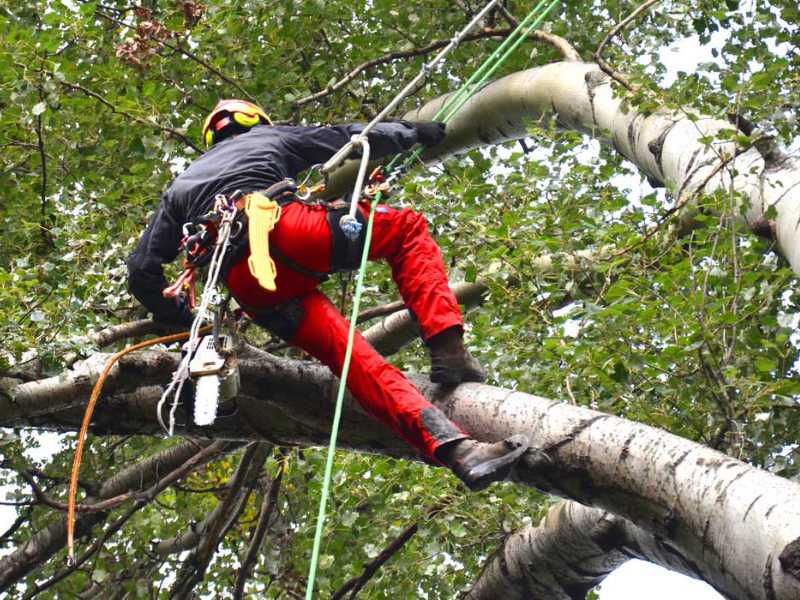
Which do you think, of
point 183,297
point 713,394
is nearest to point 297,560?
point 183,297

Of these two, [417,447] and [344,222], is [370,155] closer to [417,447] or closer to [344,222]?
[344,222]

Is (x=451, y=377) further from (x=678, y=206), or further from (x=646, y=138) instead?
(x=646, y=138)

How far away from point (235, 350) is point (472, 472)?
96 cm

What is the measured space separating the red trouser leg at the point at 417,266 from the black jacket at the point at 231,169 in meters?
0.46

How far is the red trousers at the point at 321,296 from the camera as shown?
152 inches

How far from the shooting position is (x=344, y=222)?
380cm

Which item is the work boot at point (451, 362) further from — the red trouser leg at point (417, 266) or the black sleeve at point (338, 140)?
the black sleeve at point (338, 140)

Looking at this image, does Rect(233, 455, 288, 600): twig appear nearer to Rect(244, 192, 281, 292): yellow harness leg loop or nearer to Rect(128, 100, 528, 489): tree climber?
Rect(128, 100, 528, 489): tree climber

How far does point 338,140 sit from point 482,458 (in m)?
1.49

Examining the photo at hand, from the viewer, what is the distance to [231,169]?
13.9 feet

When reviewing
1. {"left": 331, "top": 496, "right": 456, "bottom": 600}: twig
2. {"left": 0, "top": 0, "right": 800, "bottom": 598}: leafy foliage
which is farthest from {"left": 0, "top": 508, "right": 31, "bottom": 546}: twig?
{"left": 331, "top": 496, "right": 456, "bottom": 600}: twig

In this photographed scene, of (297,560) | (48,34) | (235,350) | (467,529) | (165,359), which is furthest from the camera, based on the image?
(297,560)

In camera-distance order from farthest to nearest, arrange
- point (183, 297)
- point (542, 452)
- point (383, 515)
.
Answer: point (383, 515) < point (183, 297) < point (542, 452)

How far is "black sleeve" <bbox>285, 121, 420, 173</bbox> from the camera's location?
14.2ft
